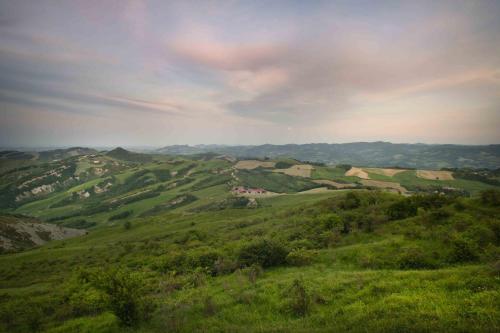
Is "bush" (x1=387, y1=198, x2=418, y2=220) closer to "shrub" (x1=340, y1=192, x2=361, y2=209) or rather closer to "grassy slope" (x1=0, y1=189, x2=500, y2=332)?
"grassy slope" (x1=0, y1=189, x2=500, y2=332)

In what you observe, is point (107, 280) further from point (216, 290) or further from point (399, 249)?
point (399, 249)

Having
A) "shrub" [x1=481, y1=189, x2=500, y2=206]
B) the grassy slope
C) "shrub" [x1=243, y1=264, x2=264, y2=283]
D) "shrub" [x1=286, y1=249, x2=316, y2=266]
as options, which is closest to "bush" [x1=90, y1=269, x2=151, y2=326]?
the grassy slope

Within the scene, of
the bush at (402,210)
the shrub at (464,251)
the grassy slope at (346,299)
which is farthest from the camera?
the bush at (402,210)

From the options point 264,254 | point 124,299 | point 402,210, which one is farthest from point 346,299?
point 402,210

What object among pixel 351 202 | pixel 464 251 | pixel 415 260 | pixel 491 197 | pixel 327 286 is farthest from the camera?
pixel 351 202

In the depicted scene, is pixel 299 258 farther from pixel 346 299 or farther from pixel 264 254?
pixel 346 299

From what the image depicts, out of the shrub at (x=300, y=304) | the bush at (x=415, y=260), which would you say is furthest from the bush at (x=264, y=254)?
the bush at (x=415, y=260)

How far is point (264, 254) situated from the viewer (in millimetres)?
27141

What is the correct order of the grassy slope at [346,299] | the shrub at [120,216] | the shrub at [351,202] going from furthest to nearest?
1. the shrub at [120,216]
2. the shrub at [351,202]
3. the grassy slope at [346,299]

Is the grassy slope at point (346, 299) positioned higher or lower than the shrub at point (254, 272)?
higher

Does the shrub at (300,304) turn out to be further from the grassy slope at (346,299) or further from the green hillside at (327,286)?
the grassy slope at (346,299)

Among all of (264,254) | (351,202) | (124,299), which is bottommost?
(264,254)

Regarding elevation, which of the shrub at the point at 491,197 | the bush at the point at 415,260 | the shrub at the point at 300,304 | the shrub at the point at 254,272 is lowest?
the shrub at the point at 254,272

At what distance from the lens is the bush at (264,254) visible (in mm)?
26750
